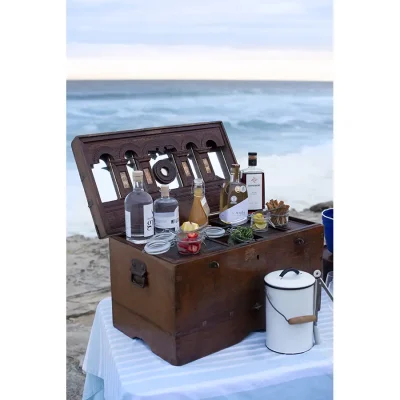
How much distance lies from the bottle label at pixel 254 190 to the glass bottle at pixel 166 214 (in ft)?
0.90

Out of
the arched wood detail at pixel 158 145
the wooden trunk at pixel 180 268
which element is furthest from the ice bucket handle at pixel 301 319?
the arched wood detail at pixel 158 145

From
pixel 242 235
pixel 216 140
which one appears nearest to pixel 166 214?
pixel 242 235

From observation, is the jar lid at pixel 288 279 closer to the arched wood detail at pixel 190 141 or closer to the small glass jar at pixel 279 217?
the small glass jar at pixel 279 217

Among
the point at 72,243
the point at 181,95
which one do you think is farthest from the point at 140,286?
the point at 181,95

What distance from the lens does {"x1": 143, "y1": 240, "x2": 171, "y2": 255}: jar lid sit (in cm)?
137

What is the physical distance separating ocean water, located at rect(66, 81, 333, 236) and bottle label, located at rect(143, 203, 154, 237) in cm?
706

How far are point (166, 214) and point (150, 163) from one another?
0.25m

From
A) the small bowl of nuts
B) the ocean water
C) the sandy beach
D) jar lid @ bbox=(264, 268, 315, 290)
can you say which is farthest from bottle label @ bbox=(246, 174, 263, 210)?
the ocean water

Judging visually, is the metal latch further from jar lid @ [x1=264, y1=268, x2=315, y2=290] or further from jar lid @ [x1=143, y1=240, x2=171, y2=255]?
jar lid @ [x1=264, y1=268, x2=315, y2=290]

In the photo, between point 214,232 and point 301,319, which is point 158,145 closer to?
point 214,232

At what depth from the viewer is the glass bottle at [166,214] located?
1532 mm

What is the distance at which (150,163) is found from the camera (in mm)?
1723

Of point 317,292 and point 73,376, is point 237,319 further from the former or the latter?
point 73,376

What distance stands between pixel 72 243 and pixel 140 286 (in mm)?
3971
